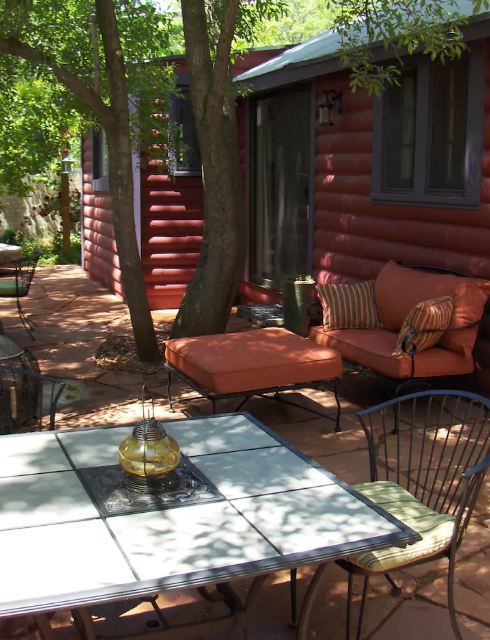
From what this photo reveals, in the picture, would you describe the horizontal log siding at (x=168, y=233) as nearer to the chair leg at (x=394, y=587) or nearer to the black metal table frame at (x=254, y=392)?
the black metal table frame at (x=254, y=392)

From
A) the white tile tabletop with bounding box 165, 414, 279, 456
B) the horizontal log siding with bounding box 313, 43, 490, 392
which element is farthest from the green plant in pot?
the white tile tabletop with bounding box 165, 414, 279, 456

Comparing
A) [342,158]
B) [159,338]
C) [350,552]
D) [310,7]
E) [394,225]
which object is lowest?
[159,338]

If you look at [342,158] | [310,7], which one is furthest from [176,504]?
[310,7]

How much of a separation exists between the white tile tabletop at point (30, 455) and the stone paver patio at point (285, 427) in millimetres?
667

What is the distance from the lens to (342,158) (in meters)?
7.92

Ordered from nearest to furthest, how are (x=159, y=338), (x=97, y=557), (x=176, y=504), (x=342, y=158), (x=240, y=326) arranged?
(x=97, y=557)
(x=176, y=504)
(x=342, y=158)
(x=159, y=338)
(x=240, y=326)

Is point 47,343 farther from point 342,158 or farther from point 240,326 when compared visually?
point 342,158

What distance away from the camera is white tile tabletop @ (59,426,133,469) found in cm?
307

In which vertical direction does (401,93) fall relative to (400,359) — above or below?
above

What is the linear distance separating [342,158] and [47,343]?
3.32m

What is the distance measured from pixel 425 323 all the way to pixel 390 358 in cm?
34

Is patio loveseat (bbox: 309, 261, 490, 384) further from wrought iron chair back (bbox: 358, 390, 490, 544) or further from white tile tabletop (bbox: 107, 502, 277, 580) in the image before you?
white tile tabletop (bbox: 107, 502, 277, 580)

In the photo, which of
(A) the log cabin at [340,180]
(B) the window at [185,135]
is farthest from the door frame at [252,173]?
(B) the window at [185,135]

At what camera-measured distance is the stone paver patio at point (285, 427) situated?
3.23m
